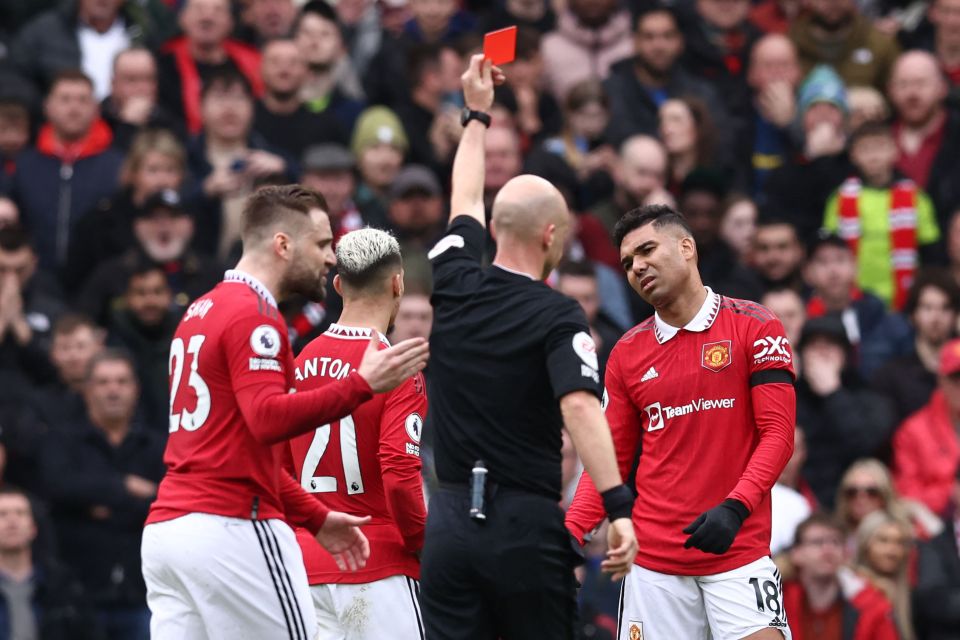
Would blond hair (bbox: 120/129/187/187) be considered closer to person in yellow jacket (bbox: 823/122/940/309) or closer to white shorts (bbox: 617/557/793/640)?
person in yellow jacket (bbox: 823/122/940/309)

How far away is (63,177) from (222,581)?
A: 7694mm

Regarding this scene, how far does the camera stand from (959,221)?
1589cm

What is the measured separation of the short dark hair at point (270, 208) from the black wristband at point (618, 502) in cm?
192

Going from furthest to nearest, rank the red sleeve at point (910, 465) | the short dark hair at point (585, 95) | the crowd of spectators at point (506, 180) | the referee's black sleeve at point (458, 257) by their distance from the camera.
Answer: the short dark hair at point (585, 95) → the red sleeve at point (910, 465) → the crowd of spectators at point (506, 180) → the referee's black sleeve at point (458, 257)

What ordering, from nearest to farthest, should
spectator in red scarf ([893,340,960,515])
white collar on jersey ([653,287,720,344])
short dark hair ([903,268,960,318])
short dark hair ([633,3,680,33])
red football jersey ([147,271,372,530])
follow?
1. red football jersey ([147,271,372,530])
2. white collar on jersey ([653,287,720,344])
3. spectator in red scarf ([893,340,960,515])
4. short dark hair ([903,268,960,318])
5. short dark hair ([633,3,680,33])

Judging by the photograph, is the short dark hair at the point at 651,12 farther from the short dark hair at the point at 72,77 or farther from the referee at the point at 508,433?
the referee at the point at 508,433

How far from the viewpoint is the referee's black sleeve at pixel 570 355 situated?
7777 millimetres

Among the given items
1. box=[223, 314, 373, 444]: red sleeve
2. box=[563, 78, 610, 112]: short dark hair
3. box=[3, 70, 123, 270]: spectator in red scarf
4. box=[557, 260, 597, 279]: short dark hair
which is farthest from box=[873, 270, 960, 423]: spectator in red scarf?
box=[223, 314, 373, 444]: red sleeve

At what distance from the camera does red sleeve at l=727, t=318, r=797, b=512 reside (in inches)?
340

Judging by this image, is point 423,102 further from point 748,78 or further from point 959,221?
point 959,221

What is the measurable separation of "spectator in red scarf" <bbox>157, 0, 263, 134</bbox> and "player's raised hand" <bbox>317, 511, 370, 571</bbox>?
321 inches

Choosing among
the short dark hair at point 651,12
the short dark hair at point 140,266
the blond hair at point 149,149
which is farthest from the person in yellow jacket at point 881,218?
the short dark hair at point 140,266

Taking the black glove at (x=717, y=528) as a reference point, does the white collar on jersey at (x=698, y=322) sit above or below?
above

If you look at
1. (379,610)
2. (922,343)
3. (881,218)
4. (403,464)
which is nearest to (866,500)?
(922,343)
